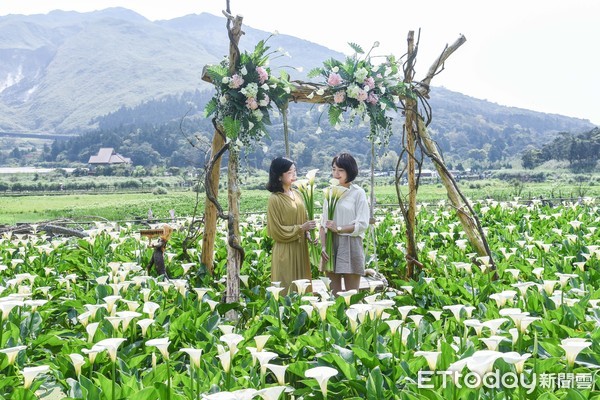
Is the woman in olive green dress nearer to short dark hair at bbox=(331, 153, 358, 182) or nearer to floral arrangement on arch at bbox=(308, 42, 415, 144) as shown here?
short dark hair at bbox=(331, 153, 358, 182)

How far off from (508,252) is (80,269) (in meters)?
5.15

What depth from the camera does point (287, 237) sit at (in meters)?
5.41

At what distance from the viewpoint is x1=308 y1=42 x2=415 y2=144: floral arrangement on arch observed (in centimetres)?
628

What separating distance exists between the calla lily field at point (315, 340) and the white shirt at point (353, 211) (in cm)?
84

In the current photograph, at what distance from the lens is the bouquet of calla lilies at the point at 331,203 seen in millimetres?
5684

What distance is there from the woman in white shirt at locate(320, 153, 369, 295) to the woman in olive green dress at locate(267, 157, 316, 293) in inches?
12.2

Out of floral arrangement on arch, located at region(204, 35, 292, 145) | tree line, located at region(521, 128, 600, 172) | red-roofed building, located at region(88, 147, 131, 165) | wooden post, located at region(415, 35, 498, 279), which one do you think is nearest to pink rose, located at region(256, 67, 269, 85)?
floral arrangement on arch, located at region(204, 35, 292, 145)

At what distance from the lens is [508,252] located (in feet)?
20.7

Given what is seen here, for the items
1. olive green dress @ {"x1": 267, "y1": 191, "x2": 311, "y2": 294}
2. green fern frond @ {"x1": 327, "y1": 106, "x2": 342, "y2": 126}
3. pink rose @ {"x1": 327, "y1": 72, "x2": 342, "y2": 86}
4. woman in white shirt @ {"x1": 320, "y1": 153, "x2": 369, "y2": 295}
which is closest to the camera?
olive green dress @ {"x1": 267, "y1": 191, "x2": 311, "y2": 294}

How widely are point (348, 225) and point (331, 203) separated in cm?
30

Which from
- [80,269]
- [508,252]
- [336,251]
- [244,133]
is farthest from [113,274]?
[508,252]

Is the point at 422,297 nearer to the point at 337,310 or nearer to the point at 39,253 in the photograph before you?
the point at 337,310

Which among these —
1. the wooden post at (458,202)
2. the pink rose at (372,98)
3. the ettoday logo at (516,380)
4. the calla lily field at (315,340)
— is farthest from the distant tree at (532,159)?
the ettoday logo at (516,380)

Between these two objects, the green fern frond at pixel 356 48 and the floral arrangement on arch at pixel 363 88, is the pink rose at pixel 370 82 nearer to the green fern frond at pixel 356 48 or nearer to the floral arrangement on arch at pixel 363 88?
the floral arrangement on arch at pixel 363 88
